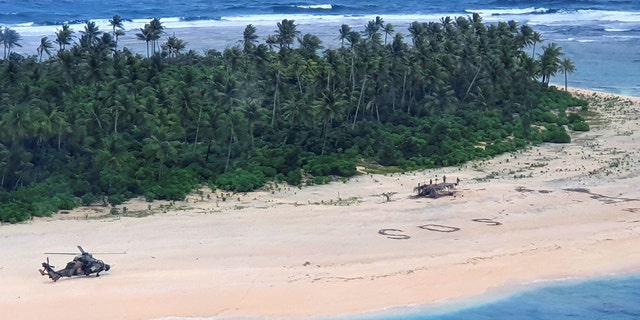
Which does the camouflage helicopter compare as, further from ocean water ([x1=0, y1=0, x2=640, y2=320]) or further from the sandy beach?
ocean water ([x1=0, y1=0, x2=640, y2=320])

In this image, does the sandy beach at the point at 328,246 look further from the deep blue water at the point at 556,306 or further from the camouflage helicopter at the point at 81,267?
the deep blue water at the point at 556,306

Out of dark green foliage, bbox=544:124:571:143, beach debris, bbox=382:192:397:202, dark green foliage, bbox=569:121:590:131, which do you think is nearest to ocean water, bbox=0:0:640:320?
dark green foliage, bbox=569:121:590:131

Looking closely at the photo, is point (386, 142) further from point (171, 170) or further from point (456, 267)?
point (456, 267)

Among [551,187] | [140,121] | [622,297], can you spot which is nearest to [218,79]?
[140,121]

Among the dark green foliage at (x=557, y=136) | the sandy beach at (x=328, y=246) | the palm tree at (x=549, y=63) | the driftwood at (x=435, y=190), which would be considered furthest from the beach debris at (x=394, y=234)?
the palm tree at (x=549, y=63)

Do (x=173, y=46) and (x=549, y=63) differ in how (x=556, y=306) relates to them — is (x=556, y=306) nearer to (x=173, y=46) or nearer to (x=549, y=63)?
(x=549, y=63)

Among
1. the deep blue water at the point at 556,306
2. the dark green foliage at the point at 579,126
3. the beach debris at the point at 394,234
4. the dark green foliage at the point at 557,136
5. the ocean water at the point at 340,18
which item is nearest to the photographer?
the deep blue water at the point at 556,306

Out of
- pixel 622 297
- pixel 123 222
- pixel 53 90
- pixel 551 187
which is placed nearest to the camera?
pixel 622 297
